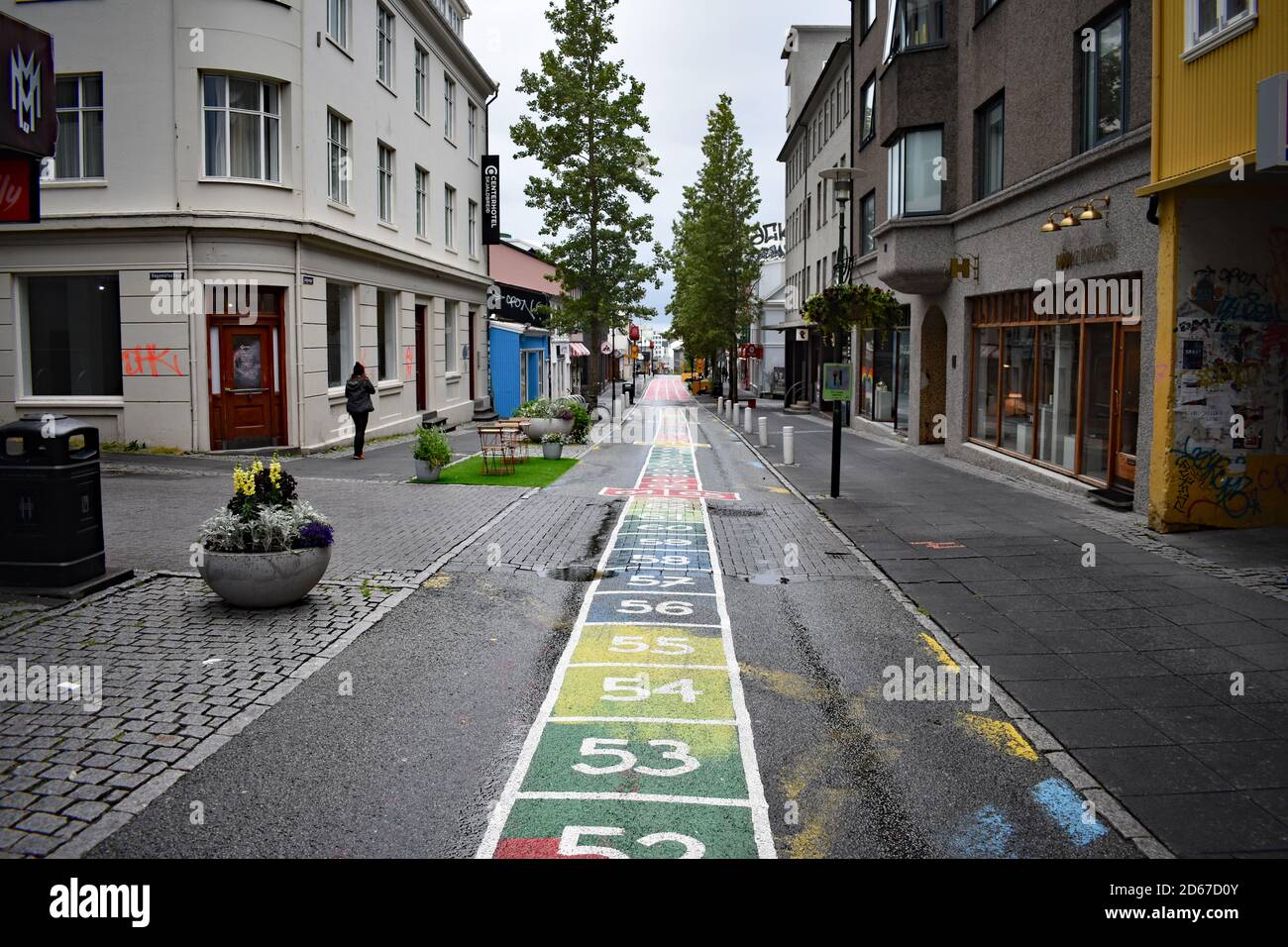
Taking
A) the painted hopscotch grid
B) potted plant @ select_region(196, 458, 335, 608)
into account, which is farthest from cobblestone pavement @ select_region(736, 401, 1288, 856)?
potted plant @ select_region(196, 458, 335, 608)

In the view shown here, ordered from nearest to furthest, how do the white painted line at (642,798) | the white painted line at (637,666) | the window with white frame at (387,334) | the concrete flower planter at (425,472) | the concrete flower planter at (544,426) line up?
the white painted line at (642,798) → the white painted line at (637,666) → the concrete flower planter at (425,472) → the concrete flower planter at (544,426) → the window with white frame at (387,334)

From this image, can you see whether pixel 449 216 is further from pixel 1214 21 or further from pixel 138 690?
pixel 138 690

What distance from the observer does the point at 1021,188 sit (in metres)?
17.8

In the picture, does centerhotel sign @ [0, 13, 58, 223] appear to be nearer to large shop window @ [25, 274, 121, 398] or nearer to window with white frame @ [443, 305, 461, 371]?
large shop window @ [25, 274, 121, 398]

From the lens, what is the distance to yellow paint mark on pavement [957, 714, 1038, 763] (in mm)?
5914

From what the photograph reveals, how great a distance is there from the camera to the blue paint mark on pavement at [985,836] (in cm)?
466

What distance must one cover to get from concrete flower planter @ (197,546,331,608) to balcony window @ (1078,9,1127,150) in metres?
12.4

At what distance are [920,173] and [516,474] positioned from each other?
11.3 m

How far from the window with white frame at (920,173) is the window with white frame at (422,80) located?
47.8 feet

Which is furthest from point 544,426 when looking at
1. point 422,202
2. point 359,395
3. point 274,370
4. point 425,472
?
point 422,202

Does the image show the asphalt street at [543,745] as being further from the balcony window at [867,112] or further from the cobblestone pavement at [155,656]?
the balcony window at [867,112]

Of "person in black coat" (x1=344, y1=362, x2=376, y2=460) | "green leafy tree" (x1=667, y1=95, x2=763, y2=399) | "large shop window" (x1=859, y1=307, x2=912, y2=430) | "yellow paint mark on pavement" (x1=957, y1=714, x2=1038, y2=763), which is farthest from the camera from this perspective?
"green leafy tree" (x1=667, y1=95, x2=763, y2=399)

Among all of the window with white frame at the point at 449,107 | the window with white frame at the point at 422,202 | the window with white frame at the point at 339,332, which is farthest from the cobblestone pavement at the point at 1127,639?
the window with white frame at the point at 449,107

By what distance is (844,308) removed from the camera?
666 inches
